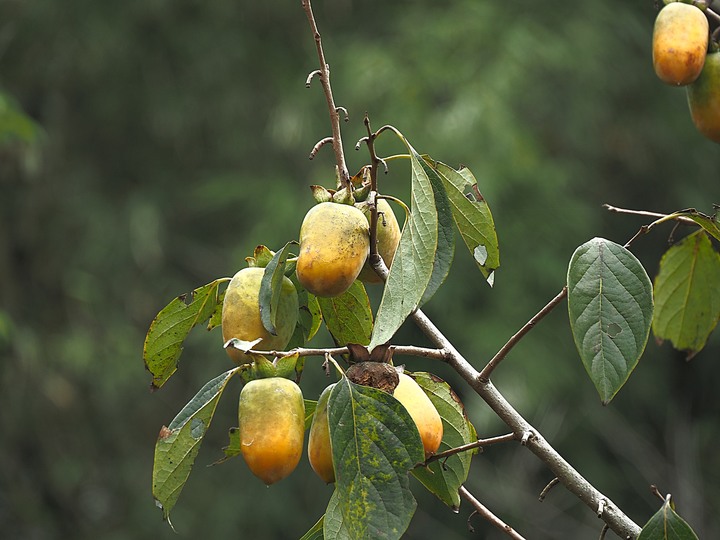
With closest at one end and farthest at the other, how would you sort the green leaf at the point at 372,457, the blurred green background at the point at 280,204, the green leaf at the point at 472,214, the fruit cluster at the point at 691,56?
the green leaf at the point at 372,457, the green leaf at the point at 472,214, the fruit cluster at the point at 691,56, the blurred green background at the point at 280,204

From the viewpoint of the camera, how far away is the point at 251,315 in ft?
1.77

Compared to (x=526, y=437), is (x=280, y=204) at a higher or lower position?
lower

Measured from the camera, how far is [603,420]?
3203 millimetres

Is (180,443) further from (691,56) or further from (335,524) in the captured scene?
(691,56)

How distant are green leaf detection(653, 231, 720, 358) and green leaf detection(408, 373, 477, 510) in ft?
0.55

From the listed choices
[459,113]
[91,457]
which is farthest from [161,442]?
[91,457]

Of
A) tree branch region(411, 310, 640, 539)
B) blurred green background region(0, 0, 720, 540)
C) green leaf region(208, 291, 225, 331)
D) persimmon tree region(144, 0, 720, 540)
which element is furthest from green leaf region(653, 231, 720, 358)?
blurred green background region(0, 0, 720, 540)

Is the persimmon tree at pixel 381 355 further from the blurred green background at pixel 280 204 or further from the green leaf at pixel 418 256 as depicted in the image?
the blurred green background at pixel 280 204

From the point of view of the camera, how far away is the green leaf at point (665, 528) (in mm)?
496

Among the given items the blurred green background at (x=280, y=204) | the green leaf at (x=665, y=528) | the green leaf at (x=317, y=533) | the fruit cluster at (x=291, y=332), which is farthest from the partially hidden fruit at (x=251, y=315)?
the blurred green background at (x=280, y=204)

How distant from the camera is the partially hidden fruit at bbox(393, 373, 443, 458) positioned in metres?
0.54

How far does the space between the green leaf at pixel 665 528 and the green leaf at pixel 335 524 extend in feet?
0.47

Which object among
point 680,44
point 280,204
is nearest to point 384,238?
point 680,44

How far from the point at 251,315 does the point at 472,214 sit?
0.46ft
